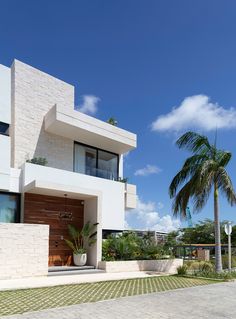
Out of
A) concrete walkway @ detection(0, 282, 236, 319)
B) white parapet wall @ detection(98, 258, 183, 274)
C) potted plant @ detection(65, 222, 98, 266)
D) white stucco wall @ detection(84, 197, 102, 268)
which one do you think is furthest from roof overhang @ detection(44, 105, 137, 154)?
concrete walkway @ detection(0, 282, 236, 319)

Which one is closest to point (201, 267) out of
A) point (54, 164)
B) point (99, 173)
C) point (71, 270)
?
point (71, 270)

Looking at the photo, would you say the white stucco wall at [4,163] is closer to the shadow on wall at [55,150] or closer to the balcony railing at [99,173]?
the shadow on wall at [55,150]

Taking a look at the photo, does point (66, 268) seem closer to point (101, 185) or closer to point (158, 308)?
point (101, 185)

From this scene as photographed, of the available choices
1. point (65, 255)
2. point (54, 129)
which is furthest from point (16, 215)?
point (54, 129)

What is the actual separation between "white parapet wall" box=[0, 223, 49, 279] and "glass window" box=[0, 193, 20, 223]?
217cm

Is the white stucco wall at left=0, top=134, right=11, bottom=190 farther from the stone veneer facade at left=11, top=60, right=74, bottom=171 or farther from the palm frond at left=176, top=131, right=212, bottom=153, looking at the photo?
the palm frond at left=176, top=131, right=212, bottom=153

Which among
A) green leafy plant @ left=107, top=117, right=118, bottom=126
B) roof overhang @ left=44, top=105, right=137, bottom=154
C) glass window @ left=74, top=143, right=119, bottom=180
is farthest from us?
green leafy plant @ left=107, top=117, right=118, bottom=126

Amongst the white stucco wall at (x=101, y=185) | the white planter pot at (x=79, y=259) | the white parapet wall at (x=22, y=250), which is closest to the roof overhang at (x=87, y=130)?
the white stucco wall at (x=101, y=185)

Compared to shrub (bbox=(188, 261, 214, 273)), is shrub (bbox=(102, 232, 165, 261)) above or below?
above

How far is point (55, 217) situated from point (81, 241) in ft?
5.50

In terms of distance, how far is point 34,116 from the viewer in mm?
18953

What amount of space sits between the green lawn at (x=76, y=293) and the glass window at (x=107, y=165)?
763 centimetres

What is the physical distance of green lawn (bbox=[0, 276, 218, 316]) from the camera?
8680 millimetres

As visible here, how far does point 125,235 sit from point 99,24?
34.8 feet
